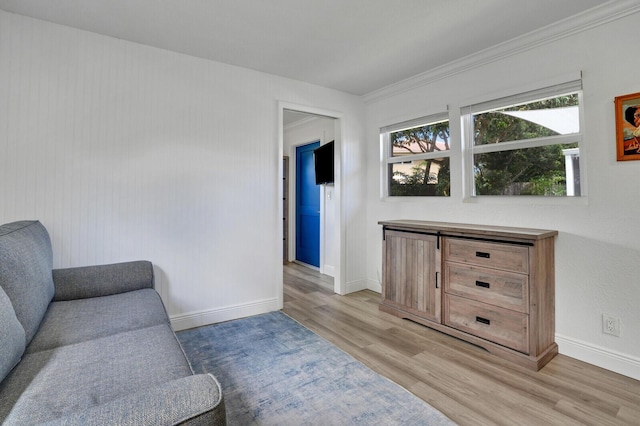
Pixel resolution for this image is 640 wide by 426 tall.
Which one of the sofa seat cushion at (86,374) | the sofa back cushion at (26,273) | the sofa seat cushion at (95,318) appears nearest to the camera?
the sofa seat cushion at (86,374)

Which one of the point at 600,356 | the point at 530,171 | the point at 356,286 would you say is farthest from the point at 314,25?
the point at 600,356

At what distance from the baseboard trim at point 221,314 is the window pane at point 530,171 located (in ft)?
7.66

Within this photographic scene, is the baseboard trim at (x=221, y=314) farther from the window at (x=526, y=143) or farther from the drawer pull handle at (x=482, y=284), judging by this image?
the window at (x=526, y=143)

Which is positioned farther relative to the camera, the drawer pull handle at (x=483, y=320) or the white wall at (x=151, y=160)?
the drawer pull handle at (x=483, y=320)

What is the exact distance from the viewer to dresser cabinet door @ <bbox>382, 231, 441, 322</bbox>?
109 inches

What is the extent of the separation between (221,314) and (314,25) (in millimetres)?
2567

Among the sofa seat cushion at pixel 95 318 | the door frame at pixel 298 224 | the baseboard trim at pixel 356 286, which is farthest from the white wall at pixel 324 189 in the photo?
the sofa seat cushion at pixel 95 318

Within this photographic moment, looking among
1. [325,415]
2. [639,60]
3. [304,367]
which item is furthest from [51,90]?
[639,60]

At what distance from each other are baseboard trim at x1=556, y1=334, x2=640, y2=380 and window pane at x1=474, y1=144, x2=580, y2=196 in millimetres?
1076

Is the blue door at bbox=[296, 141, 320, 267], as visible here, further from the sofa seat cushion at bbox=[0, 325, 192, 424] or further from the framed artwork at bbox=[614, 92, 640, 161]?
the sofa seat cushion at bbox=[0, 325, 192, 424]

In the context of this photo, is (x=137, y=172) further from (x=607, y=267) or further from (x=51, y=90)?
(x=607, y=267)

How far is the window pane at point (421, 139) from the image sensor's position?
3.27 m

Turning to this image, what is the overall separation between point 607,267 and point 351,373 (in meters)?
1.87

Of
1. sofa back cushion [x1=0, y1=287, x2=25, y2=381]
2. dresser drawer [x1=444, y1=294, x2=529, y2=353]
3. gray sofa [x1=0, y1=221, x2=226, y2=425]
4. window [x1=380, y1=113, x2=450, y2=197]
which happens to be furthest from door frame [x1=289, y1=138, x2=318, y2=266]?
sofa back cushion [x1=0, y1=287, x2=25, y2=381]
